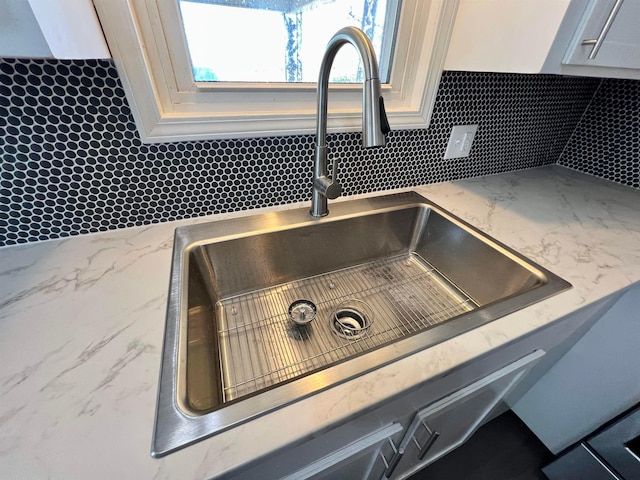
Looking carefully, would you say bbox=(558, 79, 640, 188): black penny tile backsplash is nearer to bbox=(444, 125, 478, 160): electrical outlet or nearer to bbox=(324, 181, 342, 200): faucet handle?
bbox=(444, 125, 478, 160): electrical outlet

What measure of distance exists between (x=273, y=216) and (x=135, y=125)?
1.34 feet

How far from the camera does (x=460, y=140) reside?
1.08 m

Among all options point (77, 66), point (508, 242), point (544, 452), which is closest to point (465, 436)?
point (544, 452)

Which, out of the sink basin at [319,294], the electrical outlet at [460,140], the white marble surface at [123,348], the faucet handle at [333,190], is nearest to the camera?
the white marble surface at [123,348]

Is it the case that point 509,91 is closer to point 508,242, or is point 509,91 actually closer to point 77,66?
point 508,242

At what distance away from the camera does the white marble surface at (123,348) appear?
373 mm

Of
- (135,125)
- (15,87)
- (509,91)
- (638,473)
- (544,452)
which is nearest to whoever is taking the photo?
(15,87)

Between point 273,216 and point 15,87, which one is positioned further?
point 273,216

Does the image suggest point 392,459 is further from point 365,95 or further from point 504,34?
point 504,34

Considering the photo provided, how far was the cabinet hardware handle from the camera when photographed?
62cm

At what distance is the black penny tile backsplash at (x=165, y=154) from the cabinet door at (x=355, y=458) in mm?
679

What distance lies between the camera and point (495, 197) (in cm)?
107

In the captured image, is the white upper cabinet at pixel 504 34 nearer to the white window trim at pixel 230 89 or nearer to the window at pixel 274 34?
the white window trim at pixel 230 89

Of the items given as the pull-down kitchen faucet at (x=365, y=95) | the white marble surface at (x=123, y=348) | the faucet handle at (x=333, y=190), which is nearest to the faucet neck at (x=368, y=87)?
the pull-down kitchen faucet at (x=365, y=95)
